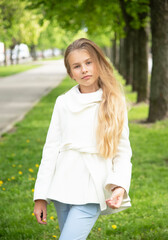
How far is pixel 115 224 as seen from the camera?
4.21 m

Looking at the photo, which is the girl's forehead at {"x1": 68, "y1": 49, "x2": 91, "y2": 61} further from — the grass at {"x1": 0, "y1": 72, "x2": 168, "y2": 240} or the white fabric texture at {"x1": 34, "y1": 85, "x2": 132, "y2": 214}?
the grass at {"x1": 0, "y1": 72, "x2": 168, "y2": 240}

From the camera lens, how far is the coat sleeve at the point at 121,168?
2262 mm

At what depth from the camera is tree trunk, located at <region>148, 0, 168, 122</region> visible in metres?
9.35

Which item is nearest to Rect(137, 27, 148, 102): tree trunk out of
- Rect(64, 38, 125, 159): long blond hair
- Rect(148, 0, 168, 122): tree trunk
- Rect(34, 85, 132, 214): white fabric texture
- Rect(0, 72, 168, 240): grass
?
Rect(148, 0, 168, 122): tree trunk

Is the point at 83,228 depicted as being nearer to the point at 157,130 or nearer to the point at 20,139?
the point at 20,139

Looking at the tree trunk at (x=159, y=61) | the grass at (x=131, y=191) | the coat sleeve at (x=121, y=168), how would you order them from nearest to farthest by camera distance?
1. the coat sleeve at (x=121, y=168)
2. the grass at (x=131, y=191)
3. the tree trunk at (x=159, y=61)

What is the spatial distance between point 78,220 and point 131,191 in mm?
3008

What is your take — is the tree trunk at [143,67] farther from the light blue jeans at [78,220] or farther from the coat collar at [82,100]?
the light blue jeans at [78,220]

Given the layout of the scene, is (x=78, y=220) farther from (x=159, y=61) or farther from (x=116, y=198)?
(x=159, y=61)

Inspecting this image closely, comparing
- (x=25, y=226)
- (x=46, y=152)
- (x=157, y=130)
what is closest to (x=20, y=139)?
(x=157, y=130)

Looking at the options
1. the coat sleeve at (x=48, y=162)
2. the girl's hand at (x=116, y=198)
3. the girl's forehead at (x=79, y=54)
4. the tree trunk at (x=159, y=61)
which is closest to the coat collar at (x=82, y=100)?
the coat sleeve at (x=48, y=162)

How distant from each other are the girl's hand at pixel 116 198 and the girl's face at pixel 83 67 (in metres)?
0.66

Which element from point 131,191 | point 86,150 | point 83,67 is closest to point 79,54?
point 83,67

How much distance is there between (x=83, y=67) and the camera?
2.39m
